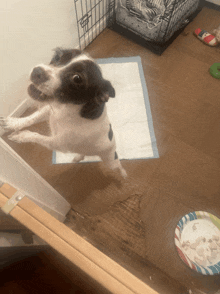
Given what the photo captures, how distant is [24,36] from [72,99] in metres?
0.70

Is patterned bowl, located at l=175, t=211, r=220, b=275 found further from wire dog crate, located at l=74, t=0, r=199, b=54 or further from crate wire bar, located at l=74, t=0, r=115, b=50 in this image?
crate wire bar, located at l=74, t=0, r=115, b=50

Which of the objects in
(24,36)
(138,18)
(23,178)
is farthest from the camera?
(138,18)

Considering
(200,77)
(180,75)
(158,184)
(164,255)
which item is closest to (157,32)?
(180,75)

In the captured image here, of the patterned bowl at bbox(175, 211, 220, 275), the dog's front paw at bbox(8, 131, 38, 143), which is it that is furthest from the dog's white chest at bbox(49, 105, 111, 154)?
the patterned bowl at bbox(175, 211, 220, 275)

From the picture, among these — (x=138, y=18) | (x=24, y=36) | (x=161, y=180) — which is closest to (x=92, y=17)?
(x=138, y=18)

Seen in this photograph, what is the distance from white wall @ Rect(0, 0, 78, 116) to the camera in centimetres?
118

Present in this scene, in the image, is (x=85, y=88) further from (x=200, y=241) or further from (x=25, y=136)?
(x=200, y=241)

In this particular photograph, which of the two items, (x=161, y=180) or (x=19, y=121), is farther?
(x=161, y=180)

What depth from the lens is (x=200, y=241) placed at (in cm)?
133

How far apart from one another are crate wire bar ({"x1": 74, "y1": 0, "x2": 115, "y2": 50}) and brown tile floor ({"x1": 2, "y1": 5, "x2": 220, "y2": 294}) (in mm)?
103

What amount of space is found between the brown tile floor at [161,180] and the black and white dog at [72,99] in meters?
0.42

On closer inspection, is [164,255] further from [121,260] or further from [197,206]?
[197,206]

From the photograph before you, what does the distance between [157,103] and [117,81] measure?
1.29 ft

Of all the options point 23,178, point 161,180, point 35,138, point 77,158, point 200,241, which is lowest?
point 200,241
